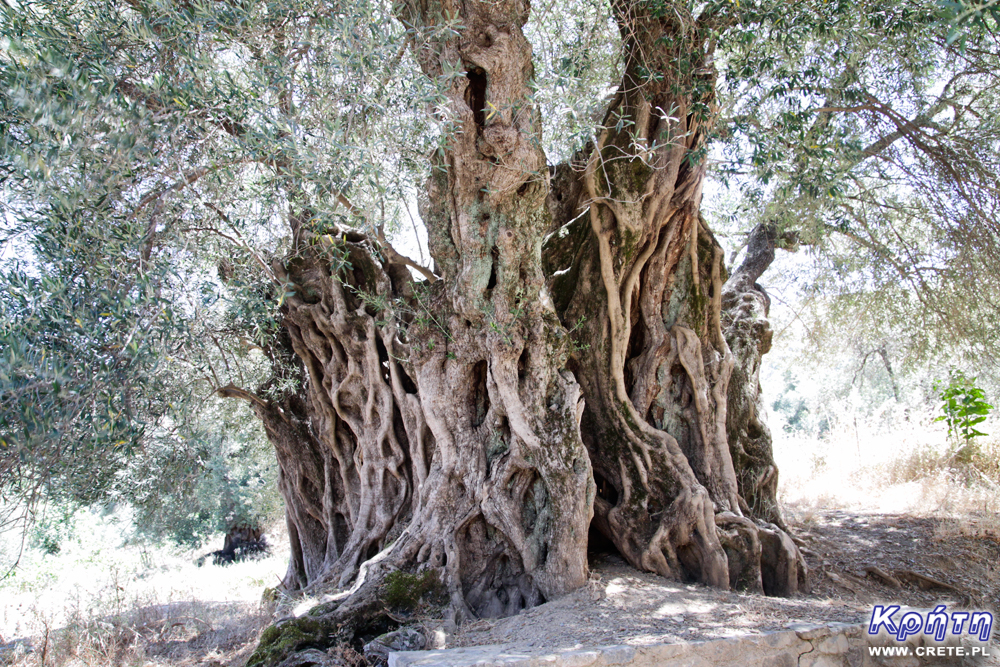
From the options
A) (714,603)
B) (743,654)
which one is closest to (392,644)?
(743,654)

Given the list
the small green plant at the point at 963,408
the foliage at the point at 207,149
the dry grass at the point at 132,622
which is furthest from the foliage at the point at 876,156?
the dry grass at the point at 132,622

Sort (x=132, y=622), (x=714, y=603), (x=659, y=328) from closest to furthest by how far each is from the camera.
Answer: (x=714, y=603) → (x=132, y=622) → (x=659, y=328)

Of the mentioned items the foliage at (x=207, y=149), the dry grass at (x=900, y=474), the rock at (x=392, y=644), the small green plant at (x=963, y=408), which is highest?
the foliage at (x=207, y=149)

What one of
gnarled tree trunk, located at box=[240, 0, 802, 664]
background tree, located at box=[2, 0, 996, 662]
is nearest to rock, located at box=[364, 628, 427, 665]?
background tree, located at box=[2, 0, 996, 662]

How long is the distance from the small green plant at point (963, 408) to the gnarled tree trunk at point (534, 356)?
457 centimetres

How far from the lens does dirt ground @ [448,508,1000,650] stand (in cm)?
431

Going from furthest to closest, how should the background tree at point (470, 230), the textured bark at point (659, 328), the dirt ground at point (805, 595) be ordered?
the textured bark at point (659, 328), the dirt ground at point (805, 595), the background tree at point (470, 230)

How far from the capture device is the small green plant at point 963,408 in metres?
9.38

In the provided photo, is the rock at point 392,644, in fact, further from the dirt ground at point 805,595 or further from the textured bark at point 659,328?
the textured bark at point 659,328

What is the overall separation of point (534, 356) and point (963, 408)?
772 cm

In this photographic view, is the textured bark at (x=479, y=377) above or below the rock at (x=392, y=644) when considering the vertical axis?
above

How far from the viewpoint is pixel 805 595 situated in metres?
5.66

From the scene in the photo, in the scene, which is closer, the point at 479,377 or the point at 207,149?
the point at 207,149

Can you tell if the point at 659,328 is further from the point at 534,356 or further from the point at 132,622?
the point at 132,622
